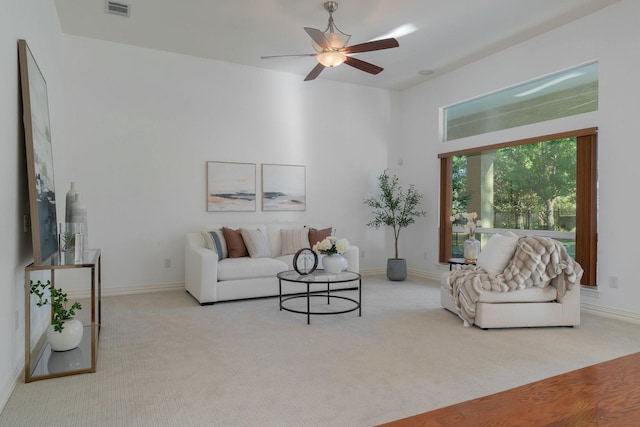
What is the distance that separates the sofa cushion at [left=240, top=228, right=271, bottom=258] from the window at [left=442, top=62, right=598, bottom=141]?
3364 mm

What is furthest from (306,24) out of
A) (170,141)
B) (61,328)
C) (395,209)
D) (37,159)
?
(61,328)

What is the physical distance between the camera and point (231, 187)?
20.2ft

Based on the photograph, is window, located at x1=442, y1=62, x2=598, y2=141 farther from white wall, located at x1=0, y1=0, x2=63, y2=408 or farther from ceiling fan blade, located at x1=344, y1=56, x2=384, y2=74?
white wall, located at x1=0, y1=0, x2=63, y2=408

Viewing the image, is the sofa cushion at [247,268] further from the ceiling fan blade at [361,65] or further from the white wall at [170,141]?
the ceiling fan blade at [361,65]

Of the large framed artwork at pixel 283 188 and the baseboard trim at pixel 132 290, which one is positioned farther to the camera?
the large framed artwork at pixel 283 188

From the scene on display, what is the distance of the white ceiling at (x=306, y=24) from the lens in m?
4.39

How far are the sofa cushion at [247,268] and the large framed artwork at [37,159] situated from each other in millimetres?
1881

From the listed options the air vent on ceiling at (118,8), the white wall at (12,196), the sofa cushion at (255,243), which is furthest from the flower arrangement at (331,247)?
the air vent on ceiling at (118,8)

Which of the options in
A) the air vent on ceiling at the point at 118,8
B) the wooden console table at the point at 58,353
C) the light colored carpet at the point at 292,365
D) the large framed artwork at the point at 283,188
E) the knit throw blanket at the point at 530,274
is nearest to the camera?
the light colored carpet at the point at 292,365

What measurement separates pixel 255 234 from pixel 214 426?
11.5 ft

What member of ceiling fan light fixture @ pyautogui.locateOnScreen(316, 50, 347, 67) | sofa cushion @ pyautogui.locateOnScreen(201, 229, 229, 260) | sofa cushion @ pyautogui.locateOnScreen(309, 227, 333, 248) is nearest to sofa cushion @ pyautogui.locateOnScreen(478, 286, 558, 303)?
sofa cushion @ pyautogui.locateOnScreen(309, 227, 333, 248)

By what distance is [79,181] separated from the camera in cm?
524

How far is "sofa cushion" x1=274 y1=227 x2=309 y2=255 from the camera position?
580cm

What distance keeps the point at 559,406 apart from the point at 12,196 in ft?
9.76
